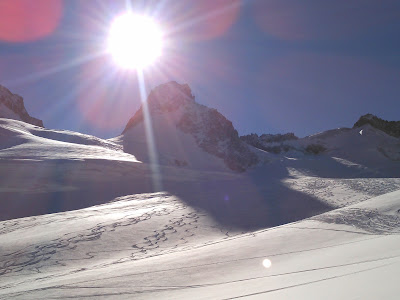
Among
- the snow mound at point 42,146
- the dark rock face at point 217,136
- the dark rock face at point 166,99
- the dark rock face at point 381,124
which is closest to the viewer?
the snow mound at point 42,146

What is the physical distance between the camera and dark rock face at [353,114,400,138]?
66375 mm

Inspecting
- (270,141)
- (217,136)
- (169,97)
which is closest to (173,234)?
(217,136)

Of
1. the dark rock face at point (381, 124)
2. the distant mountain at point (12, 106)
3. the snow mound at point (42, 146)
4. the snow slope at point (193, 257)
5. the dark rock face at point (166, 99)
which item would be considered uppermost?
the distant mountain at point (12, 106)

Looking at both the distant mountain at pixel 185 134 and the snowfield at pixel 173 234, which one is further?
the distant mountain at pixel 185 134

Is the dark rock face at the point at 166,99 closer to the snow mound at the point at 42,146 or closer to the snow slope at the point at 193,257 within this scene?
the snow mound at the point at 42,146

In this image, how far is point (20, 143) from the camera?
2622cm

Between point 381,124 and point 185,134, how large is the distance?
4494 centimetres

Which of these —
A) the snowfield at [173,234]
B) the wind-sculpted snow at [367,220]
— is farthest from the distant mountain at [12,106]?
the wind-sculpted snow at [367,220]

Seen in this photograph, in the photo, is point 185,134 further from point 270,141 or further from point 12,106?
point 12,106

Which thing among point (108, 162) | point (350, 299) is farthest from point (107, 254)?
point (108, 162)

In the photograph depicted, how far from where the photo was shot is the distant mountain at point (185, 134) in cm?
4041

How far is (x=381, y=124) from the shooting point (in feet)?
224

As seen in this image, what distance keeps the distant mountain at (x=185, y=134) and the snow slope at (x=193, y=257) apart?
24.2 metres

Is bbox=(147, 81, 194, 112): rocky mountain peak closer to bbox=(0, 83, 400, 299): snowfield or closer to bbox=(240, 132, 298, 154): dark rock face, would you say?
bbox=(240, 132, 298, 154): dark rock face
